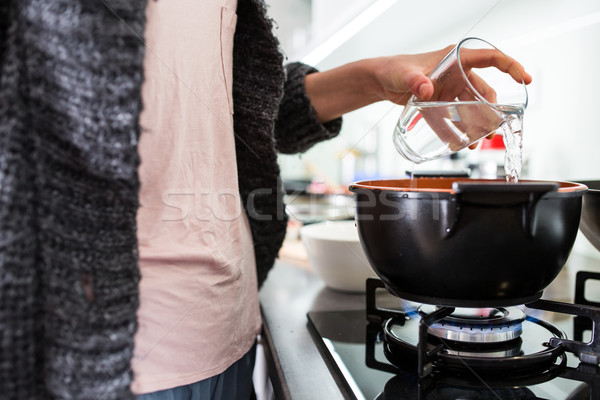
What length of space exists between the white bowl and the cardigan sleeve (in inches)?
6.7

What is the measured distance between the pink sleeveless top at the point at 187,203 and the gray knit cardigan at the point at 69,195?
A: 0.23ft

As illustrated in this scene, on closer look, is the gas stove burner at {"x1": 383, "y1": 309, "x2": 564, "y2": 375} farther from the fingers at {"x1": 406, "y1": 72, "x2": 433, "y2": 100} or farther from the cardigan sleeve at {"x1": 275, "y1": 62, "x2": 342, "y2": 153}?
the cardigan sleeve at {"x1": 275, "y1": 62, "x2": 342, "y2": 153}

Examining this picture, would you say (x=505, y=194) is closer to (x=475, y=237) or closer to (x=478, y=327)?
(x=475, y=237)

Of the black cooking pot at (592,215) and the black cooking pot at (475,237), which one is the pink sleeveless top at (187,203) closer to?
the black cooking pot at (475,237)

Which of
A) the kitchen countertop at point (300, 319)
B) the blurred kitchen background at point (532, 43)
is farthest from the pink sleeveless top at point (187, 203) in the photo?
the blurred kitchen background at point (532, 43)

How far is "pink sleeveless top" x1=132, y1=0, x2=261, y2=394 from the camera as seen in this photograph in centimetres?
43

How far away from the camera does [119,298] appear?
36 centimetres

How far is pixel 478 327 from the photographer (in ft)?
1.44

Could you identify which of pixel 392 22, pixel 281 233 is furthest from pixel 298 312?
pixel 392 22

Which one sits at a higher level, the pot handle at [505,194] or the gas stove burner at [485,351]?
the pot handle at [505,194]

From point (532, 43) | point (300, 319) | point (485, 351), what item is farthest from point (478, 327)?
point (532, 43)

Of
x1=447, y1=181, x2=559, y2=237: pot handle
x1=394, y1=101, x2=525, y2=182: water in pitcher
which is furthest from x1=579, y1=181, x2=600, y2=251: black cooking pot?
x1=447, y1=181, x2=559, y2=237: pot handle

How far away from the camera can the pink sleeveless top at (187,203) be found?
1.40ft

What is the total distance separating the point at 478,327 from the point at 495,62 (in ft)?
1.05
